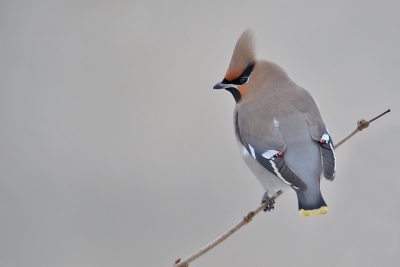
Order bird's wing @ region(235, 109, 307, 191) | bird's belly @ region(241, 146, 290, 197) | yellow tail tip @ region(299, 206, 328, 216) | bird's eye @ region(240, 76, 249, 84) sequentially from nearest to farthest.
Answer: yellow tail tip @ region(299, 206, 328, 216) < bird's wing @ region(235, 109, 307, 191) < bird's belly @ region(241, 146, 290, 197) < bird's eye @ region(240, 76, 249, 84)

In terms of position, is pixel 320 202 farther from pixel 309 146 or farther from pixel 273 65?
pixel 273 65

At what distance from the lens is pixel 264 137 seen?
2531 millimetres

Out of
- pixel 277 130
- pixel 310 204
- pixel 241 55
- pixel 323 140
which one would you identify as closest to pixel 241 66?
pixel 241 55

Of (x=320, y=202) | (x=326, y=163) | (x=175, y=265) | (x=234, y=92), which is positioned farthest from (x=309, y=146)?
(x=175, y=265)

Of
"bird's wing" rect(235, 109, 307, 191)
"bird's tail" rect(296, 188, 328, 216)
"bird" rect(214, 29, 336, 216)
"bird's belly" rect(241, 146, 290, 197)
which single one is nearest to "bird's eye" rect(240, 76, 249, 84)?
"bird" rect(214, 29, 336, 216)

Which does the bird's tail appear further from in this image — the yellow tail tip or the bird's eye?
the bird's eye

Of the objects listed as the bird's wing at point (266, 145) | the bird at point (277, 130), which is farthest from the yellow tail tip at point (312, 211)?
the bird's wing at point (266, 145)

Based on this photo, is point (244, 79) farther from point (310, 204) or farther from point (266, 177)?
point (310, 204)

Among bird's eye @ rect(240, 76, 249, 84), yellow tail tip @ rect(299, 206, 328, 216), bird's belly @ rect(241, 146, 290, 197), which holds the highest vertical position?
bird's eye @ rect(240, 76, 249, 84)

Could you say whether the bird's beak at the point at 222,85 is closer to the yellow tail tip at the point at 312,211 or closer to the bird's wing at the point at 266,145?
the bird's wing at the point at 266,145

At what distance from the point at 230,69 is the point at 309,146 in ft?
1.76

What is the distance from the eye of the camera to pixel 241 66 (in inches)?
104

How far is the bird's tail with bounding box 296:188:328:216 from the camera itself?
7.24ft

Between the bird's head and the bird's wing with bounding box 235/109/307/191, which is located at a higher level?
the bird's head
